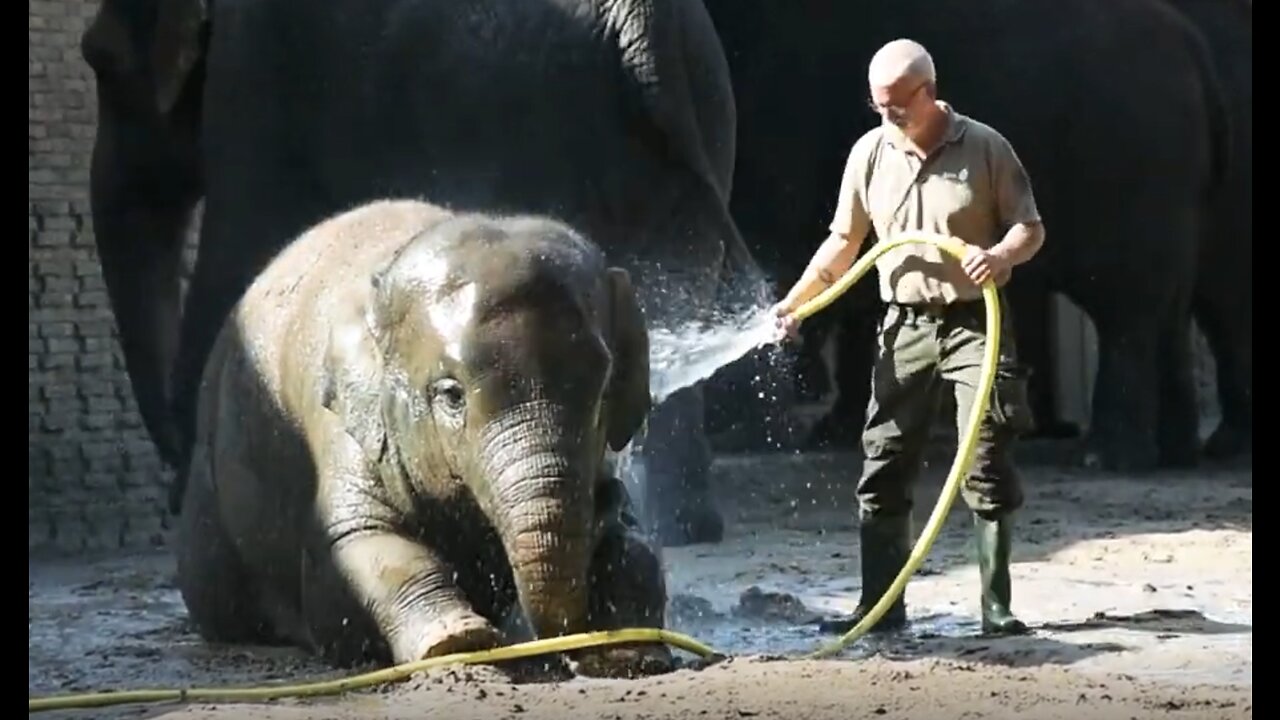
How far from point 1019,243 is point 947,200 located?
10.3 inches

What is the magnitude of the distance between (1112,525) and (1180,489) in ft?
4.92

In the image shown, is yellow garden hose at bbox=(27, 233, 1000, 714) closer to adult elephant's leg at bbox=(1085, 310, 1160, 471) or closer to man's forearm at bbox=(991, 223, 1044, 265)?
man's forearm at bbox=(991, 223, 1044, 265)

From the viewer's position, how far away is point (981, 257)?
6801mm

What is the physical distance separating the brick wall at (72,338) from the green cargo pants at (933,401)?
442cm

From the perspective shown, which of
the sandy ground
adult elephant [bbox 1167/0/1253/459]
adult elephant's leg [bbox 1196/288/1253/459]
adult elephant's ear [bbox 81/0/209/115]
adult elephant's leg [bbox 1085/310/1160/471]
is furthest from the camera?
adult elephant [bbox 1167/0/1253/459]

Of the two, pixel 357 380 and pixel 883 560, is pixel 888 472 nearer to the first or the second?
pixel 883 560

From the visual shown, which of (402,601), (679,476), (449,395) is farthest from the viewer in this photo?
(679,476)

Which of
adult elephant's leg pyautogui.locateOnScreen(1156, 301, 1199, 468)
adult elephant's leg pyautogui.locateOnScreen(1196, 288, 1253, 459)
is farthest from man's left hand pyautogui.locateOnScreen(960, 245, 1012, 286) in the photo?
adult elephant's leg pyautogui.locateOnScreen(1196, 288, 1253, 459)

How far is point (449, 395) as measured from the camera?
6184mm

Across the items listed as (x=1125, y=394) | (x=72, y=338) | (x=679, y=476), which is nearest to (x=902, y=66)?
(x=679, y=476)

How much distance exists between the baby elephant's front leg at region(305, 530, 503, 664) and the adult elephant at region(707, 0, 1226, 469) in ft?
20.8

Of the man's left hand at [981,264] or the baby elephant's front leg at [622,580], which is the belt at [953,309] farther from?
the baby elephant's front leg at [622,580]

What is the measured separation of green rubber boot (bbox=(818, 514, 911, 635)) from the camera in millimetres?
7305
